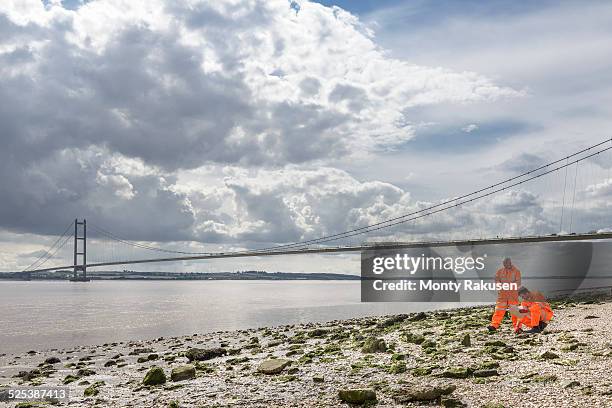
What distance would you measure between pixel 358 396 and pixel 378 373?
2.60 meters

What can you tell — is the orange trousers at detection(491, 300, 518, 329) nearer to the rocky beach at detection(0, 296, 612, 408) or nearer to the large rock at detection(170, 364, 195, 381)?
the rocky beach at detection(0, 296, 612, 408)

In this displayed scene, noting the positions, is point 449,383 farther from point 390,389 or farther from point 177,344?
point 177,344

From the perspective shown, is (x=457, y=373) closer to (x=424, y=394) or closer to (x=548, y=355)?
(x=424, y=394)

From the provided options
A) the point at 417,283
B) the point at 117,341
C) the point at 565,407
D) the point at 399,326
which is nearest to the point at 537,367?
the point at 565,407

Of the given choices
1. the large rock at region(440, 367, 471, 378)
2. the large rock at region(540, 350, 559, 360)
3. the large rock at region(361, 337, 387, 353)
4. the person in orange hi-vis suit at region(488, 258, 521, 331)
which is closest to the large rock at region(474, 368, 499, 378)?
the large rock at region(440, 367, 471, 378)

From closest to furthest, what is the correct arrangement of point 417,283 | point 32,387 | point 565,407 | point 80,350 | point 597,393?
point 565,407 → point 597,393 → point 32,387 → point 80,350 → point 417,283

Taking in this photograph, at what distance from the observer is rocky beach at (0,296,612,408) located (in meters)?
9.18

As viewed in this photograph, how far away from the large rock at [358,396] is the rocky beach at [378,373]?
0.02 meters

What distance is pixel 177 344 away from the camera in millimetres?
24859

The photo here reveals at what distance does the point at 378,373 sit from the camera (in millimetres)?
11883

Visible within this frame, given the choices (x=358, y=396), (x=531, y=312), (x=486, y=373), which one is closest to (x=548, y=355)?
(x=486, y=373)

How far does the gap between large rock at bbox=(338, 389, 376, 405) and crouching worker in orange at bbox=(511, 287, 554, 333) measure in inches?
285

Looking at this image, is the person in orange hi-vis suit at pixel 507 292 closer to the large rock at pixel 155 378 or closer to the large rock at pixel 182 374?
the large rock at pixel 182 374

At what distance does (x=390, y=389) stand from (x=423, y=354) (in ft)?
12.6
